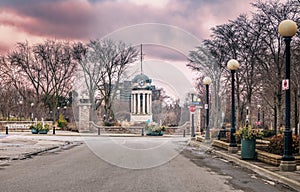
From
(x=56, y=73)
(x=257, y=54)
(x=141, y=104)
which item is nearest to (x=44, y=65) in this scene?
(x=56, y=73)

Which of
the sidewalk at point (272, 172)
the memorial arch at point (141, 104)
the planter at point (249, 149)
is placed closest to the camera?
the sidewalk at point (272, 172)

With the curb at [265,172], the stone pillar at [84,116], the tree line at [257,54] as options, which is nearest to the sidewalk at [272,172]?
the curb at [265,172]

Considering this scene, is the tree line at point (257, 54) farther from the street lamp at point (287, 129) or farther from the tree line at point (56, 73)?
the tree line at point (56, 73)

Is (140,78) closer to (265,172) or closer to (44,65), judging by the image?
(44,65)

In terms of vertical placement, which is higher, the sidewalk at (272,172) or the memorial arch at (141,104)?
the memorial arch at (141,104)

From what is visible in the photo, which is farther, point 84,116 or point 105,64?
point 105,64

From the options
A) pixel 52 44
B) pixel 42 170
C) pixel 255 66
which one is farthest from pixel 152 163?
pixel 52 44

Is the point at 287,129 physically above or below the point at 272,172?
above

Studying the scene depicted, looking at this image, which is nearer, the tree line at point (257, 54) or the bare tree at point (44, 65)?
the tree line at point (257, 54)

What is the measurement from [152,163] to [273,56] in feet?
61.2

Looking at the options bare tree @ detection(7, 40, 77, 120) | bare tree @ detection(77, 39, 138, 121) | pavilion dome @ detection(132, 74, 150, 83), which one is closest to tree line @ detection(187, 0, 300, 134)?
pavilion dome @ detection(132, 74, 150, 83)

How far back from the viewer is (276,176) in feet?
43.5

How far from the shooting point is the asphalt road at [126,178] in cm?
1138

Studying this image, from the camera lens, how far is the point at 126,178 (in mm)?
13109
